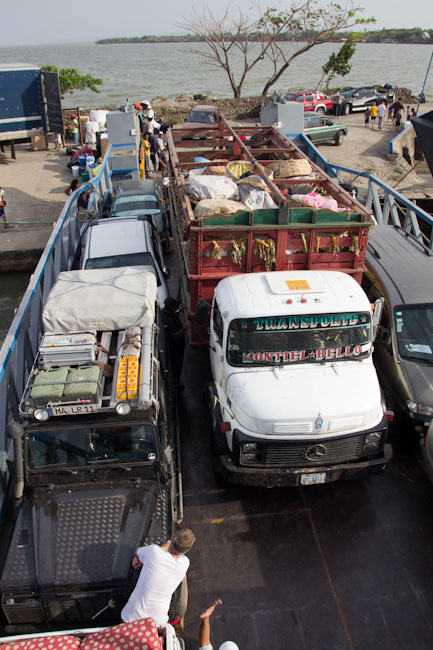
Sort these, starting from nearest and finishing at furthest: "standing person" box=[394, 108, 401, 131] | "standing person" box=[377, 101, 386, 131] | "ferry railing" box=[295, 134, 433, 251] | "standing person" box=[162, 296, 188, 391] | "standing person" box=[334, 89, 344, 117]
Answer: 1. "standing person" box=[162, 296, 188, 391]
2. "ferry railing" box=[295, 134, 433, 251]
3. "standing person" box=[377, 101, 386, 131]
4. "standing person" box=[394, 108, 401, 131]
5. "standing person" box=[334, 89, 344, 117]

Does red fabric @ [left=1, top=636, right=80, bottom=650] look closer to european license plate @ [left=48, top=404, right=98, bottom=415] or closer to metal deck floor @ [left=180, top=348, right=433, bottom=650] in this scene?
metal deck floor @ [left=180, top=348, right=433, bottom=650]

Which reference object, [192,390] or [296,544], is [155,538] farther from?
[192,390]

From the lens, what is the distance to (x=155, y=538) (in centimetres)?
441

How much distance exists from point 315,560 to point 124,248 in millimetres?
6284

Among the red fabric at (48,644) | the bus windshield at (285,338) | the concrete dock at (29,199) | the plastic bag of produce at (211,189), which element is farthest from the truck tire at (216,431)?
the concrete dock at (29,199)

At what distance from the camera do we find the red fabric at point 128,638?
3.35 m

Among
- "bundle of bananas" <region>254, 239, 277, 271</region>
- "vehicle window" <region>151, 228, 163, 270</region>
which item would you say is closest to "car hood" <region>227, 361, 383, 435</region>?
"bundle of bananas" <region>254, 239, 277, 271</region>

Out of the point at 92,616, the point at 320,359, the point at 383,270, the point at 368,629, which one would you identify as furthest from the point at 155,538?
the point at 383,270

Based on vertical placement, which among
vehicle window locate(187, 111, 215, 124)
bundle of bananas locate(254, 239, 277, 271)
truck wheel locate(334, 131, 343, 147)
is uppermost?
vehicle window locate(187, 111, 215, 124)

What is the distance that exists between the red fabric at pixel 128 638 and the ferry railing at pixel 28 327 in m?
2.56

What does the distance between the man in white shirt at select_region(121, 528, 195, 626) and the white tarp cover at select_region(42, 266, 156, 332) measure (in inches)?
108

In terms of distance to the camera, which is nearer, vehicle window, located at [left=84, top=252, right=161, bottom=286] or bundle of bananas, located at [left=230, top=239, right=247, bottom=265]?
bundle of bananas, located at [left=230, top=239, right=247, bottom=265]

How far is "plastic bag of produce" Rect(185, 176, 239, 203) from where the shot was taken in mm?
8195

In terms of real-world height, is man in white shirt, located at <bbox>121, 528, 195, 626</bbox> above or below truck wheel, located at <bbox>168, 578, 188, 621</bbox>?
above
